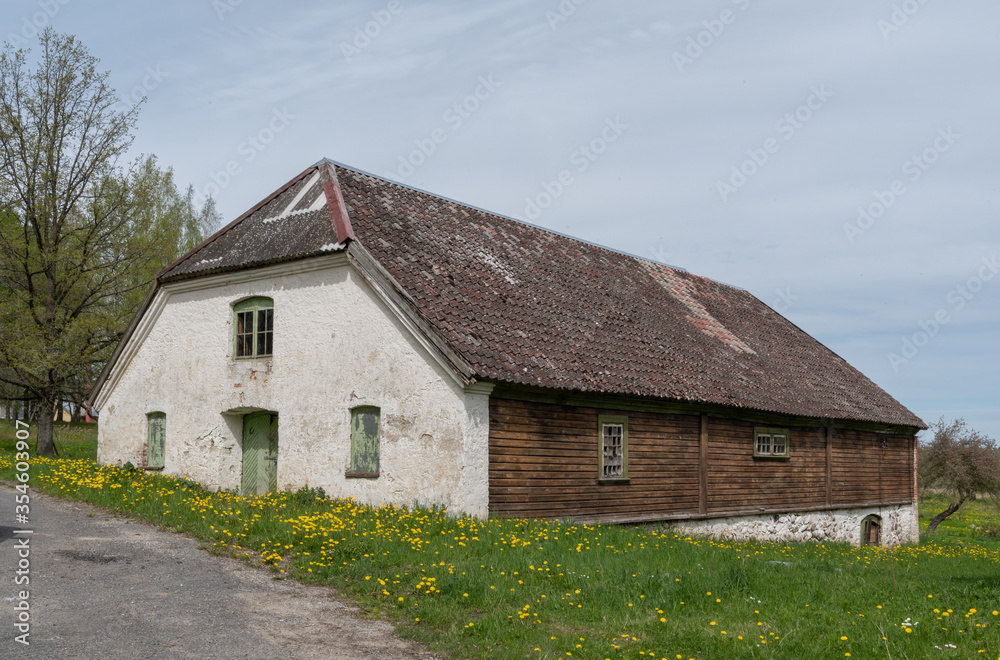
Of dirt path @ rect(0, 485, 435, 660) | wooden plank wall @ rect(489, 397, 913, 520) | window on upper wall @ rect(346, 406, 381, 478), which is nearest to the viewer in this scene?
dirt path @ rect(0, 485, 435, 660)

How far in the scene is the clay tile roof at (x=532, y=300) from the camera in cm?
1422

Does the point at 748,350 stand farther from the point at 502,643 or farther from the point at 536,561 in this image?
the point at 502,643

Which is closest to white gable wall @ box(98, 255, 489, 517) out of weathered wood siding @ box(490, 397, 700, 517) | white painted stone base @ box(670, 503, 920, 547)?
weathered wood siding @ box(490, 397, 700, 517)

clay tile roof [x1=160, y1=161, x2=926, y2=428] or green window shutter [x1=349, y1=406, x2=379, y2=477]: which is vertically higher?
clay tile roof [x1=160, y1=161, x2=926, y2=428]

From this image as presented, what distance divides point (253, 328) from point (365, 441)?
3.81 meters

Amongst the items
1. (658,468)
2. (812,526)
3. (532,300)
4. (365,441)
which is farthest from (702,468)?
(365,441)

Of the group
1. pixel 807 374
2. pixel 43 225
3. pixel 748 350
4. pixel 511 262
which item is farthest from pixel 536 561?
pixel 43 225

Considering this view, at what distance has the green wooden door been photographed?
53.4 feet

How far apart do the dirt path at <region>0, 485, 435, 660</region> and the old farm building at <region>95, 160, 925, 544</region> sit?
4.02m

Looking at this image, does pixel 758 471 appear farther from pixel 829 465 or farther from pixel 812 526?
pixel 829 465

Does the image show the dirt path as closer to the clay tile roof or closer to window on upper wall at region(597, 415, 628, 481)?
the clay tile roof

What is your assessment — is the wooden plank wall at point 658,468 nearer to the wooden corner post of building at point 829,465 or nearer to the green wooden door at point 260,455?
the wooden corner post of building at point 829,465

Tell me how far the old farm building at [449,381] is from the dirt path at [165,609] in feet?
13.2

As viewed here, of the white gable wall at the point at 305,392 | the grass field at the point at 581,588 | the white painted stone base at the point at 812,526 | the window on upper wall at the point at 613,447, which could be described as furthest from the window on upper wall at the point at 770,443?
the white gable wall at the point at 305,392
